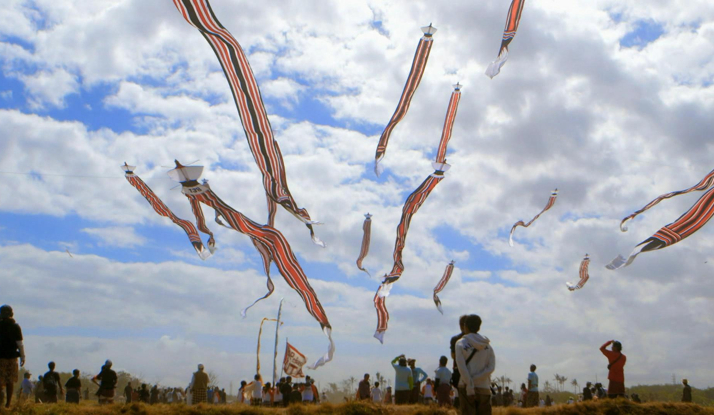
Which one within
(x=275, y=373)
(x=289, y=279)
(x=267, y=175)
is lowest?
(x=275, y=373)

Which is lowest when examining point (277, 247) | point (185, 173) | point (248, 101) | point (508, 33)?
point (277, 247)

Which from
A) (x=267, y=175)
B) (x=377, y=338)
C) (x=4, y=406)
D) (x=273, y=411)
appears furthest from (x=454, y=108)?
(x=4, y=406)

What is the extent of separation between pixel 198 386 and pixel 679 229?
11246 mm

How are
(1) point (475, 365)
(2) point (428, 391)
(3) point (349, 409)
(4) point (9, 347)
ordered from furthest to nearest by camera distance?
1. (2) point (428, 391)
2. (3) point (349, 409)
3. (4) point (9, 347)
4. (1) point (475, 365)

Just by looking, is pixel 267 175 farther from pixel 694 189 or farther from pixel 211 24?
pixel 694 189

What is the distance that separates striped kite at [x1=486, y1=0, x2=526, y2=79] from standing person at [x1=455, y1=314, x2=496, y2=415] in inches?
254

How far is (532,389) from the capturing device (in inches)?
636

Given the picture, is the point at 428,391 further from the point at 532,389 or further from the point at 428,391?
the point at 532,389

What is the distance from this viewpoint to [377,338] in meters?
20.0

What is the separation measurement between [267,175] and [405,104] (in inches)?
153

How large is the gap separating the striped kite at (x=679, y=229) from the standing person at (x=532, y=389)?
4.28 m

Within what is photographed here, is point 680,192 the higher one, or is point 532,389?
point 680,192

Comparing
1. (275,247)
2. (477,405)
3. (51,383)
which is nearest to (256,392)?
(275,247)

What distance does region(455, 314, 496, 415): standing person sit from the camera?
7555 mm
